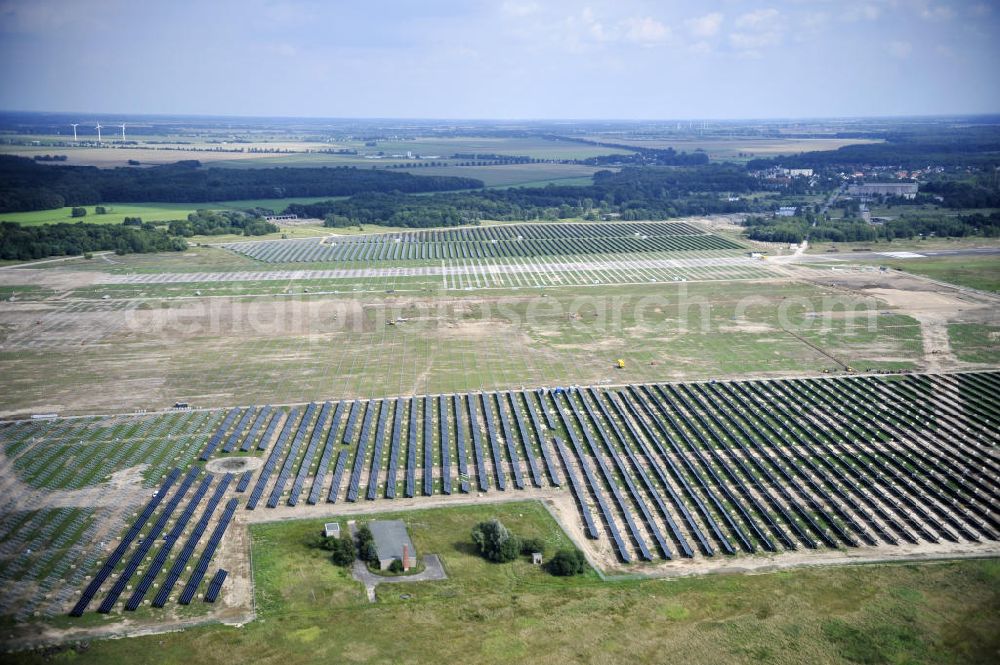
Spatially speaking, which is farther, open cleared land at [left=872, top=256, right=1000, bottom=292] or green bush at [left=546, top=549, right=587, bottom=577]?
open cleared land at [left=872, top=256, right=1000, bottom=292]

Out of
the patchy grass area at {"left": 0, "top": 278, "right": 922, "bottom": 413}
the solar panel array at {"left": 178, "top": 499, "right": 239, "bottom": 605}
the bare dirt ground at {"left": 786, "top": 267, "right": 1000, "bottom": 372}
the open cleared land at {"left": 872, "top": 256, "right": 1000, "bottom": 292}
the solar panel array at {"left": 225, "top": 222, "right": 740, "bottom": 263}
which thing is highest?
the solar panel array at {"left": 225, "top": 222, "right": 740, "bottom": 263}

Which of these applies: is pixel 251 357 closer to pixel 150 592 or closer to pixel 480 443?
pixel 480 443

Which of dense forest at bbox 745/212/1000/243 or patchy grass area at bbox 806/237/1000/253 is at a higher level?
dense forest at bbox 745/212/1000/243

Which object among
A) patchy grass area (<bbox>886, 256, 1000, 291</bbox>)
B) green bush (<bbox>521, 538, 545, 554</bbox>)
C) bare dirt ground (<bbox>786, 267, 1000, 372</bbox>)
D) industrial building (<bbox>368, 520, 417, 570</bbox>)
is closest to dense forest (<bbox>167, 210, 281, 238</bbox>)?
bare dirt ground (<bbox>786, 267, 1000, 372</bbox>)

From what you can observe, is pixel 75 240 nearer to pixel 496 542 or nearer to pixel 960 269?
pixel 496 542

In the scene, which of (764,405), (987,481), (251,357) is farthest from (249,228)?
(987,481)

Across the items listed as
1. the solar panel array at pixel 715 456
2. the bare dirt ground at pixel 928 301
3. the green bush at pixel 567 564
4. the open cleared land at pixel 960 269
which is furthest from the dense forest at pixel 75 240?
the open cleared land at pixel 960 269

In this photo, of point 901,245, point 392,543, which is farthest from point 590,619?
point 901,245

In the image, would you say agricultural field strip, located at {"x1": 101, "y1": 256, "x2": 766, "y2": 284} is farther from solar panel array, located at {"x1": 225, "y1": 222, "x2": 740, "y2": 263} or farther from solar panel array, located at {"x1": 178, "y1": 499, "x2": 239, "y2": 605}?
solar panel array, located at {"x1": 178, "y1": 499, "x2": 239, "y2": 605}
